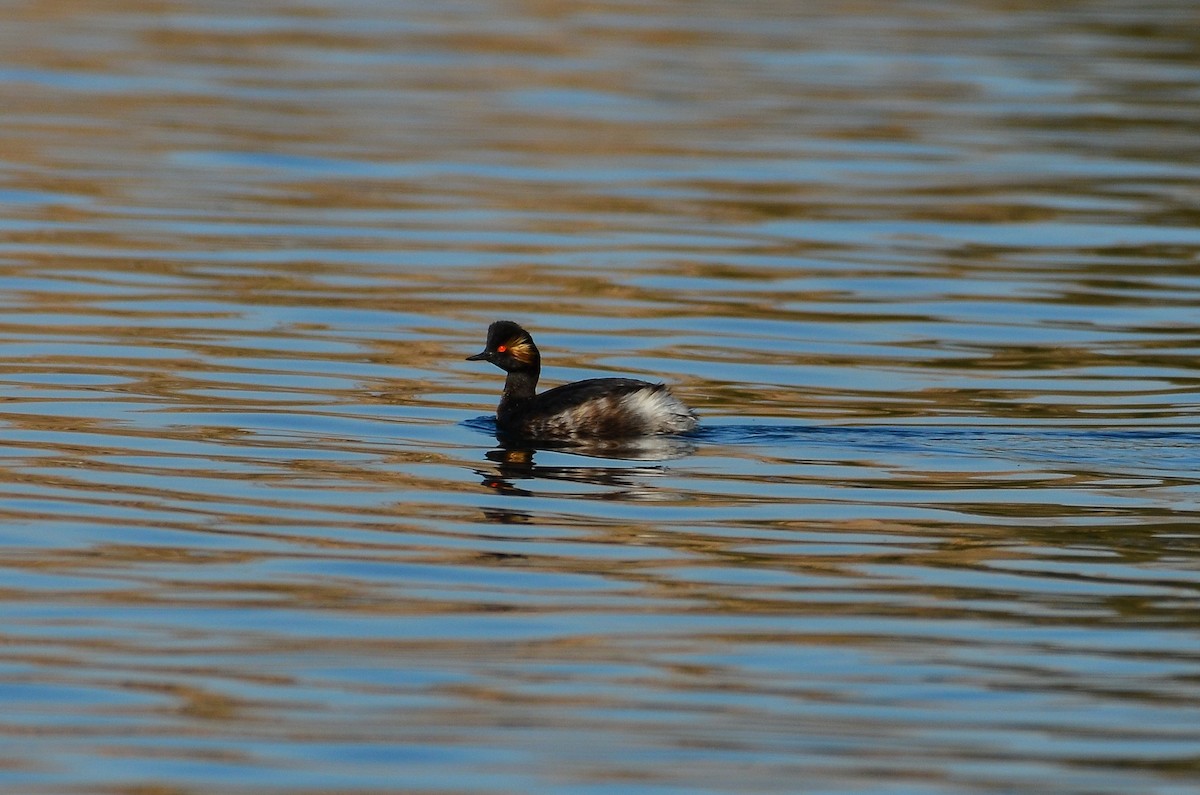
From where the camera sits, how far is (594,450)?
39.0 ft

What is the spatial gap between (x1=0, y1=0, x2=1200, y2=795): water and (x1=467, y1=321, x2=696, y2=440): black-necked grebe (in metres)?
0.20

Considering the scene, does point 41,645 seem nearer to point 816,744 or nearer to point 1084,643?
point 816,744

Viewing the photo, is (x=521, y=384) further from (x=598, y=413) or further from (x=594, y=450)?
(x=594, y=450)

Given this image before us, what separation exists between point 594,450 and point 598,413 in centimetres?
26

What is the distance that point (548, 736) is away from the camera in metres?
6.96

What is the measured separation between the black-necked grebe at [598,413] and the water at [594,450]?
20cm

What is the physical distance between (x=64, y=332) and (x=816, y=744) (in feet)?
28.6

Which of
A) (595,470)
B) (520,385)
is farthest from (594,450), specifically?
(520,385)

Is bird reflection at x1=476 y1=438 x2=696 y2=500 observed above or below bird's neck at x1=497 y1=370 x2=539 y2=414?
below

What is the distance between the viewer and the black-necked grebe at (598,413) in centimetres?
1194

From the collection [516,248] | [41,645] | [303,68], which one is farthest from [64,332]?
[303,68]

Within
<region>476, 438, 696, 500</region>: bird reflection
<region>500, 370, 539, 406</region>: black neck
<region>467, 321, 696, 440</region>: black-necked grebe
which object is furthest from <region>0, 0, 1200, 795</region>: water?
<region>500, 370, 539, 406</region>: black neck

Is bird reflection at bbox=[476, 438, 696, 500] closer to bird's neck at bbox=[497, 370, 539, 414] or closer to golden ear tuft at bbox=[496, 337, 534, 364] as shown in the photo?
bird's neck at bbox=[497, 370, 539, 414]

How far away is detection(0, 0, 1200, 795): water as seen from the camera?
7.07 metres
